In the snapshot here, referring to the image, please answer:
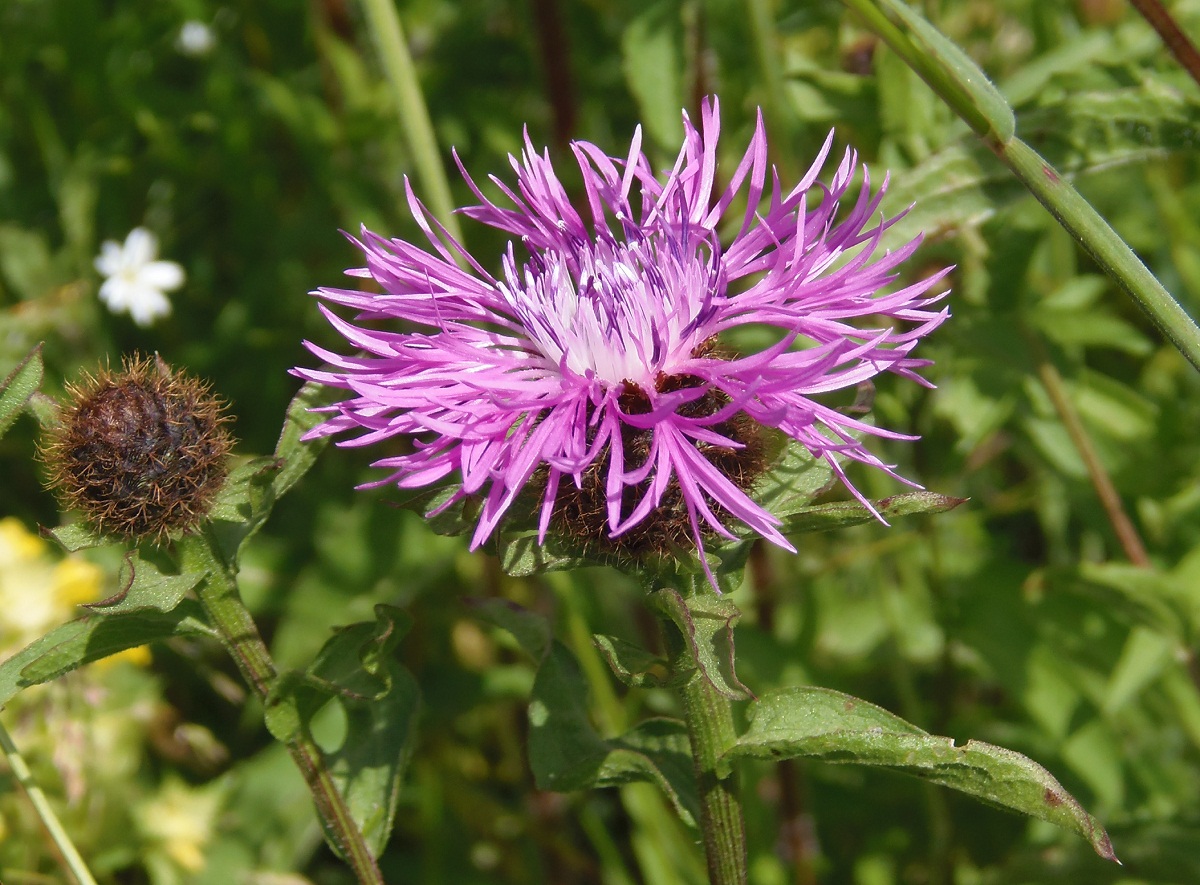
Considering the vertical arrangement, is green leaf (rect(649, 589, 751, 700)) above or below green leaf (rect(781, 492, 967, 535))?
below

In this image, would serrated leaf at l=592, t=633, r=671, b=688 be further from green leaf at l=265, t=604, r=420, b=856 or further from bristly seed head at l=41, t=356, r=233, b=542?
bristly seed head at l=41, t=356, r=233, b=542

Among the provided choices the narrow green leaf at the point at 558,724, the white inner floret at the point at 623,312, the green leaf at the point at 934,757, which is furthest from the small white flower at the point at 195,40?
the green leaf at the point at 934,757

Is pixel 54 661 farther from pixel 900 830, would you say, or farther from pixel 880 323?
pixel 900 830

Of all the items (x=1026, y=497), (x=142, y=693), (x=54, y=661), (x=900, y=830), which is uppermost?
(x=54, y=661)

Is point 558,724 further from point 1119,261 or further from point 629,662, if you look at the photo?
point 1119,261

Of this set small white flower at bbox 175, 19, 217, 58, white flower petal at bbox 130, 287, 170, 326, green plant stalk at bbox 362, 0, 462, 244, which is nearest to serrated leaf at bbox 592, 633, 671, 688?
green plant stalk at bbox 362, 0, 462, 244

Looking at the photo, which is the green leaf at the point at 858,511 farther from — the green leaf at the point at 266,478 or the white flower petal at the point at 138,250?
the white flower petal at the point at 138,250

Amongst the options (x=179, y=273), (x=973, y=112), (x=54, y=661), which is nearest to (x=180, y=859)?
(x=54, y=661)
